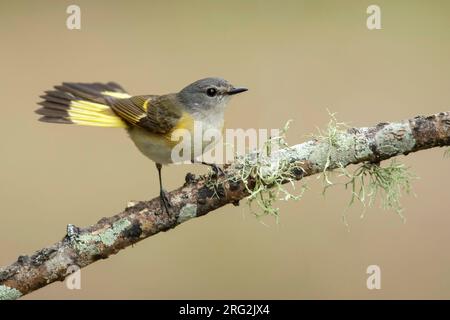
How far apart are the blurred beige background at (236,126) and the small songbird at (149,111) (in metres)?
2.04

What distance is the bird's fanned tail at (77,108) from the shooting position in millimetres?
4035

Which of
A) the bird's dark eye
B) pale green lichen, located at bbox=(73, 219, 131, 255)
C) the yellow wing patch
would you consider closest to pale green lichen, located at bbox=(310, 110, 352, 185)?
pale green lichen, located at bbox=(73, 219, 131, 255)

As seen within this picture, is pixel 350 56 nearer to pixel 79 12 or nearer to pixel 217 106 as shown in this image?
pixel 79 12

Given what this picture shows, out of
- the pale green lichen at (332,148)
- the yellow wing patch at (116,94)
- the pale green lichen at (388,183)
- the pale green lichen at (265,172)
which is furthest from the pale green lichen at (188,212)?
the yellow wing patch at (116,94)

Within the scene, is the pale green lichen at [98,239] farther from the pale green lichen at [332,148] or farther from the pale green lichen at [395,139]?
the pale green lichen at [395,139]

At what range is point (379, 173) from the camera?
344cm

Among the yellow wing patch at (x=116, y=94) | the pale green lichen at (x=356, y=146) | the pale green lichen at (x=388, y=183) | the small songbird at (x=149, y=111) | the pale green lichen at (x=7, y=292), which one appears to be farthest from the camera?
the yellow wing patch at (x=116, y=94)

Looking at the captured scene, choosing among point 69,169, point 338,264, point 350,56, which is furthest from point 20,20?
point 338,264

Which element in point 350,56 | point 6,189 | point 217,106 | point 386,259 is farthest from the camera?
point 350,56

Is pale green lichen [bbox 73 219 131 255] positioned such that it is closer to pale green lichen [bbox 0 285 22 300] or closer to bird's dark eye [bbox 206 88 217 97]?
pale green lichen [bbox 0 285 22 300]

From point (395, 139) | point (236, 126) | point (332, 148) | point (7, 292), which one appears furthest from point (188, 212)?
point (236, 126)

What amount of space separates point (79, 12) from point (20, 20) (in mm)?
774

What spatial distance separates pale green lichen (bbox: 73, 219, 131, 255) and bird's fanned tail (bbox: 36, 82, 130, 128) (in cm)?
100

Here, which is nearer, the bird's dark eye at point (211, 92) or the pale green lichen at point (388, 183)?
the pale green lichen at point (388, 183)
